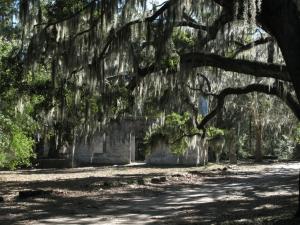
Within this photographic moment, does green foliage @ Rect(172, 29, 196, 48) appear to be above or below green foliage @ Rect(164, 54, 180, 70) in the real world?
above

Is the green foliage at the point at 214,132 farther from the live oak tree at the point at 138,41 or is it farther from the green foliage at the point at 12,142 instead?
the live oak tree at the point at 138,41

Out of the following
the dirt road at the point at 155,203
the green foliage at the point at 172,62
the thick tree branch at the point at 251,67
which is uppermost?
the green foliage at the point at 172,62

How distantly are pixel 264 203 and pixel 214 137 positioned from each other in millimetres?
15495

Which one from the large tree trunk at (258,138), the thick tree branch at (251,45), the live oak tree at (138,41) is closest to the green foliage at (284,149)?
the large tree trunk at (258,138)

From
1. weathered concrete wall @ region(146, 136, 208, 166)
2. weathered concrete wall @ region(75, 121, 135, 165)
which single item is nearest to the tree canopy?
weathered concrete wall @ region(146, 136, 208, 166)

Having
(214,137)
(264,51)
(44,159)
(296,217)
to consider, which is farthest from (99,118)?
(44,159)

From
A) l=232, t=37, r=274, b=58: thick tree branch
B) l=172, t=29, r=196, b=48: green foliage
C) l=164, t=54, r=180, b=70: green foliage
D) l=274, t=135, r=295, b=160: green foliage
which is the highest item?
l=172, t=29, r=196, b=48: green foliage

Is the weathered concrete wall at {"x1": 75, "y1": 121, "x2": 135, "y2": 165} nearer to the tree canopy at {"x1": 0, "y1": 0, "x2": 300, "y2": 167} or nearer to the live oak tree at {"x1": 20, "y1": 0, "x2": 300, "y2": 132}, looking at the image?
the tree canopy at {"x1": 0, "y1": 0, "x2": 300, "y2": 167}

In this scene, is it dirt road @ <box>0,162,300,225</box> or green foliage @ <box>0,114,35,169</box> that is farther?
green foliage @ <box>0,114,35,169</box>

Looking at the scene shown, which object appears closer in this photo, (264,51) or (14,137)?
(264,51)

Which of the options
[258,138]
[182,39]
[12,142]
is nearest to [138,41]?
[182,39]

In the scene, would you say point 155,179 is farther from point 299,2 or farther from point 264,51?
point 299,2

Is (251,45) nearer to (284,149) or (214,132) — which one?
(214,132)

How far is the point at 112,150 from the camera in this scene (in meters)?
38.8
